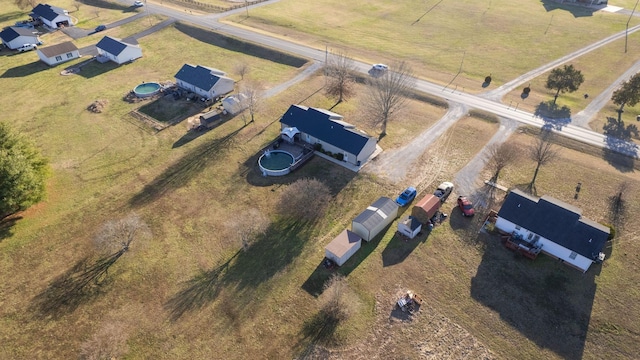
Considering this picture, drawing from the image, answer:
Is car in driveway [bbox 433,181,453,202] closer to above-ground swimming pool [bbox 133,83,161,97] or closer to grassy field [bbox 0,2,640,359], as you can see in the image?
grassy field [bbox 0,2,640,359]

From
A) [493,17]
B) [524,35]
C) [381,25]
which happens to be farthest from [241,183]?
[493,17]

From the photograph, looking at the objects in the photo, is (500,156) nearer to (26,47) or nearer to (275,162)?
(275,162)

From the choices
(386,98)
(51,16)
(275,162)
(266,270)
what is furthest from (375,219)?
(51,16)

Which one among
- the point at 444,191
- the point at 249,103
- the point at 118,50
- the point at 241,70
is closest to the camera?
the point at 444,191

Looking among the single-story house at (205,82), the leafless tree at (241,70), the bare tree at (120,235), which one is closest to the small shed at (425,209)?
the bare tree at (120,235)

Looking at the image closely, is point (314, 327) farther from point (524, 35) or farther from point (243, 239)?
point (524, 35)
